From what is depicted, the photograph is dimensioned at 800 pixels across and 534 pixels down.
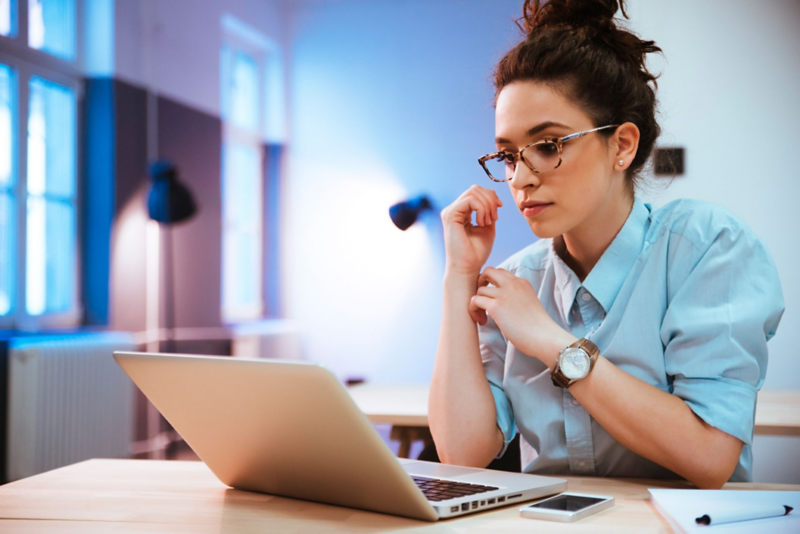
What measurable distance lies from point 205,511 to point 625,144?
0.89m

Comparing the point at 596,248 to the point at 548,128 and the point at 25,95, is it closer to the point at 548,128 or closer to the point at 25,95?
the point at 548,128

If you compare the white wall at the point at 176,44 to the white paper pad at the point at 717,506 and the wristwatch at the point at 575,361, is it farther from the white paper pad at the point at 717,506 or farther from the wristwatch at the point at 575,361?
the white paper pad at the point at 717,506

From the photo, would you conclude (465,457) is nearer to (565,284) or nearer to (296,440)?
(565,284)

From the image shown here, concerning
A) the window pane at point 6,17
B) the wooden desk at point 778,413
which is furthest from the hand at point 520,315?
the window pane at point 6,17

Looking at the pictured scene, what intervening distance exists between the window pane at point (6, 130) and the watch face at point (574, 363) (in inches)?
131

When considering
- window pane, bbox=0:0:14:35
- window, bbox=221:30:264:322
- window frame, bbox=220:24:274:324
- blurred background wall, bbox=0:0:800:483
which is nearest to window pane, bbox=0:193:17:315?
blurred background wall, bbox=0:0:800:483

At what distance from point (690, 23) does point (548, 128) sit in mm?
1422

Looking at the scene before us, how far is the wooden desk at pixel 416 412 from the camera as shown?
5.30ft

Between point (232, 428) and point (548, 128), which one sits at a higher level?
point (548, 128)

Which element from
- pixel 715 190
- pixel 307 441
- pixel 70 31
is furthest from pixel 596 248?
pixel 70 31

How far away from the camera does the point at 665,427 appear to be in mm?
959

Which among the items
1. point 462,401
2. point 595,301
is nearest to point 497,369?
point 462,401

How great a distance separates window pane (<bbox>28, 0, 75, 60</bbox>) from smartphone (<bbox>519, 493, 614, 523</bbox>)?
382 centimetres

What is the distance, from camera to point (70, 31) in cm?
402
